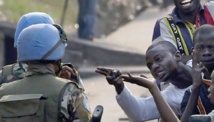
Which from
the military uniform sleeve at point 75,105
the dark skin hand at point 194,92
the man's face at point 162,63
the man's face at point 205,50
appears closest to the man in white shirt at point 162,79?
the man's face at point 162,63

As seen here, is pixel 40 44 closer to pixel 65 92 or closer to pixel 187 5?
pixel 65 92

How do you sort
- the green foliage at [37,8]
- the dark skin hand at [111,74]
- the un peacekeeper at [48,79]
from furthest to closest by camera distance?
the green foliage at [37,8] < the dark skin hand at [111,74] < the un peacekeeper at [48,79]

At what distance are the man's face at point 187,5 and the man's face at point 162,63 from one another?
43.6 inches

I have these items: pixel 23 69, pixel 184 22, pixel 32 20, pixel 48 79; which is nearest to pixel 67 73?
pixel 23 69

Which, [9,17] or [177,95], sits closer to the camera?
[177,95]

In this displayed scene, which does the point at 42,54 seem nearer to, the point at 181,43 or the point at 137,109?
the point at 137,109

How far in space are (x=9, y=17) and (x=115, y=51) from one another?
127 inches

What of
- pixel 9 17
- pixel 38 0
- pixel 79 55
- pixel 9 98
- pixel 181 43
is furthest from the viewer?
pixel 38 0

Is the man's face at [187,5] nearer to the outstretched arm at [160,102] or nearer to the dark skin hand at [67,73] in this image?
the dark skin hand at [67,73]

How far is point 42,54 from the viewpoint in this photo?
5453 mm

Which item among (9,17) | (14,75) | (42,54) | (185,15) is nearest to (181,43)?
(185,15)

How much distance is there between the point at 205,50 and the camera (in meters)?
6.14

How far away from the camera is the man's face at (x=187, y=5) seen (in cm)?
733

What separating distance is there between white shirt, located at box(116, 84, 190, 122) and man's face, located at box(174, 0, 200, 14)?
1099mm
